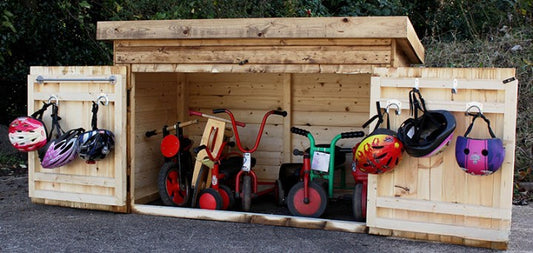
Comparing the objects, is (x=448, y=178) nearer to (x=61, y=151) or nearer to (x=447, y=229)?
(x=447, y=229)

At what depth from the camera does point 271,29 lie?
5.61 meters

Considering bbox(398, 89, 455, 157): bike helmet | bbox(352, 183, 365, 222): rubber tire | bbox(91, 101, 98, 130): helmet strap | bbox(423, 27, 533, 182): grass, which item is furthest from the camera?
bbox(423, 27, 533, 182): grass

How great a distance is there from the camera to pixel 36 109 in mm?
6500

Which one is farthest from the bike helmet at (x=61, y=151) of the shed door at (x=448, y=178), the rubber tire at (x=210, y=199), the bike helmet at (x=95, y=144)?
the shed door at (x=448, y=178)

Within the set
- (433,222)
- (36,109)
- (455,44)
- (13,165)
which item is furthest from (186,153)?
(455,44)

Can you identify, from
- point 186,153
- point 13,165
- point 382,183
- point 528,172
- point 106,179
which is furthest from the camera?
point 13,165

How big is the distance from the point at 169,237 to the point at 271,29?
2052mm

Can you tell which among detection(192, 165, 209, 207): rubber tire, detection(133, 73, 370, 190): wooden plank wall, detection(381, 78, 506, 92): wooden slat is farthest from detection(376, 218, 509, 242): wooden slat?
detection(192, 165, 209, 207): rubber tire

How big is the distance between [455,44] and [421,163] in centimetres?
526

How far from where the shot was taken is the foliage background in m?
9.30

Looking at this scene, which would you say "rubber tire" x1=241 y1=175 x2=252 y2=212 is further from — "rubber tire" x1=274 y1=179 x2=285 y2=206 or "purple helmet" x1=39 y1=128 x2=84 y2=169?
"purple helmet" x1=39 y1=128 x2=84 y2=169

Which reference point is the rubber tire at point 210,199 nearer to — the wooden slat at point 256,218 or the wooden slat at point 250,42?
the wooden slat at point 256,218

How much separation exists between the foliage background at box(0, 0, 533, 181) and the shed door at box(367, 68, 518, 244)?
3715 millimetres

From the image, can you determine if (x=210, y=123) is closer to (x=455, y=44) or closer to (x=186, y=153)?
(x=186, y=153)
